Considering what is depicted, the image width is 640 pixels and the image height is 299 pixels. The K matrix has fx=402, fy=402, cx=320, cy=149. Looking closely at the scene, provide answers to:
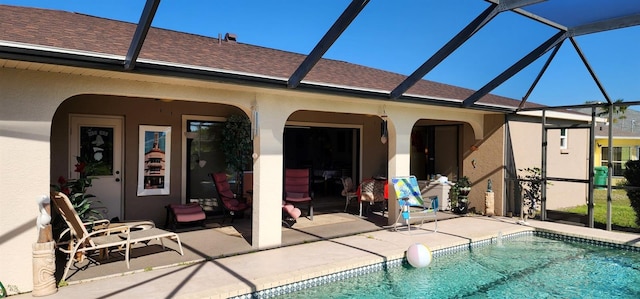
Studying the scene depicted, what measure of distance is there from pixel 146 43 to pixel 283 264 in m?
4.55

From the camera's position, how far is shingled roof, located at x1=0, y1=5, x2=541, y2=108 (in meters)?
5.78

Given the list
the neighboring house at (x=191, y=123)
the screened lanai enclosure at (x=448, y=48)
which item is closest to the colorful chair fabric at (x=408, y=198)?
the neighboring house at (x=191, y=123)

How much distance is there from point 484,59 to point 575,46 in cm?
172

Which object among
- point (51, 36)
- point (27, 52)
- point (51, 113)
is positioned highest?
point (51, 36)

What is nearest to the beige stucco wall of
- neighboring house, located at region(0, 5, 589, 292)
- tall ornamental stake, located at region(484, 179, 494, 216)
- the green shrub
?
neighboring house, located at region(0, 5, 589, 292)

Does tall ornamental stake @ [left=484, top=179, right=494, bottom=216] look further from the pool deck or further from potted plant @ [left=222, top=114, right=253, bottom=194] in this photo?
potted plant @ [left=222, top=114, right=253, bottom=194]

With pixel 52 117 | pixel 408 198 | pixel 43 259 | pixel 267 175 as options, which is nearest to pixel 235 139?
pixel 267 175

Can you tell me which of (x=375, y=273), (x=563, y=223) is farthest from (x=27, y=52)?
(x=563, y=223)

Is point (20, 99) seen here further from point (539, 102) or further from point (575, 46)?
point (539, 102)

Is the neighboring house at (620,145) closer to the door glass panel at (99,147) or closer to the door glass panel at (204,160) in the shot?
the door glass panel at (204,160)

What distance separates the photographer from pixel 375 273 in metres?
6.50

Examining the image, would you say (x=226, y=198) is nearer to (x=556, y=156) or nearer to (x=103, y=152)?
(x=103, y=152)

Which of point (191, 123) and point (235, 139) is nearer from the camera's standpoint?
point (191, 123)

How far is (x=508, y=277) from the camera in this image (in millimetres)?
6473
